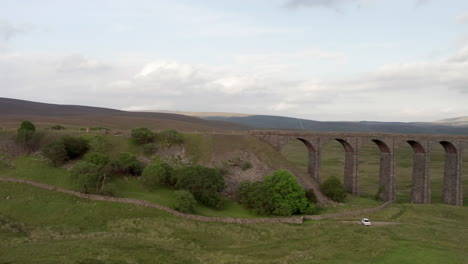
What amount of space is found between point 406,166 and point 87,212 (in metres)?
126

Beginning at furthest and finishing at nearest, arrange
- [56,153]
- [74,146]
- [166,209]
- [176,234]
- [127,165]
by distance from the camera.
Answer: [74,146] < [56,153] < [127,165] < [166,209] < [176,234]

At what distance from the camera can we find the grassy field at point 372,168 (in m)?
86.5

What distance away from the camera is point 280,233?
42.6 m

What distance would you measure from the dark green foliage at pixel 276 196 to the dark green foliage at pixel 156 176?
11413 millimetres

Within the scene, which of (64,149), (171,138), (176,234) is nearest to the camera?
(176,234)

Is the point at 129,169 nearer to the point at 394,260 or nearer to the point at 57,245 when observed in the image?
the point at 57,245

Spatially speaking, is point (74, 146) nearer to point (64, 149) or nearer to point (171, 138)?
point (64, 149)

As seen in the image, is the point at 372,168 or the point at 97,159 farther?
the point at 372,168

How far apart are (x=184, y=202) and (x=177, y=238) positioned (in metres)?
7.97

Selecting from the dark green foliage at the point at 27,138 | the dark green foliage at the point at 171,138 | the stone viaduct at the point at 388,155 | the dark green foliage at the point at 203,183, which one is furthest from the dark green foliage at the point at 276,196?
the dark green foliage at the point at 27,138

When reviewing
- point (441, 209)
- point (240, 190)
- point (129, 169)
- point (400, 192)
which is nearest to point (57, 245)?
point (129, 169)

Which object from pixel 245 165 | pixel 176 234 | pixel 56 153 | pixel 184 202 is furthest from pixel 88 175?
pixel 245 165

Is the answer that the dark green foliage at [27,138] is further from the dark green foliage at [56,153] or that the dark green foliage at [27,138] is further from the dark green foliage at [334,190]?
the dark green foliage at [334,190]

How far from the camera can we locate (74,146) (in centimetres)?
5919
